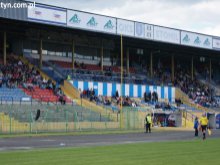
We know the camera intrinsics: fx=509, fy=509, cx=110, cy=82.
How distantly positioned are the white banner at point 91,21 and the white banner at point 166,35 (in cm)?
→ 715

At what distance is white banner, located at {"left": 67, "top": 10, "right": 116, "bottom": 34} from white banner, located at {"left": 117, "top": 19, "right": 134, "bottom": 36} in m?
0.81

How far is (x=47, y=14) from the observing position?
5047 centimetres

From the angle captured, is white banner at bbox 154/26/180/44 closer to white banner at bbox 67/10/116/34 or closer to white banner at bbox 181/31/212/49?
white banner at bbox 181/31/212/49

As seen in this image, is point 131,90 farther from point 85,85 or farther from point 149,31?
point 149,31

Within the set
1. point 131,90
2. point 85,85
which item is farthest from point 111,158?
point 131,90

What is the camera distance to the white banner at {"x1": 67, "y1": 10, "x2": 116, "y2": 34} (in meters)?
52.9

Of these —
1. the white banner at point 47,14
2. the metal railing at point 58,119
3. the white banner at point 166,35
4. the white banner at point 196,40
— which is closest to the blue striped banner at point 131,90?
the white banner at point 166,35

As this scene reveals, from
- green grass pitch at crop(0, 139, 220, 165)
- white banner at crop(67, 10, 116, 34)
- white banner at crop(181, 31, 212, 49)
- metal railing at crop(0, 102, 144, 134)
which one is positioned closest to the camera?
green grass pitch at crop(0, 139, 220, 165)

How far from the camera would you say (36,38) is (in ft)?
189

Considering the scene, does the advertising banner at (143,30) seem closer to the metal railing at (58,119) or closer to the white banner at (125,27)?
the white banner at (125,27)

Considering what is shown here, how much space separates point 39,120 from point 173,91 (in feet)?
104

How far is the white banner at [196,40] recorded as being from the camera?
218 ft

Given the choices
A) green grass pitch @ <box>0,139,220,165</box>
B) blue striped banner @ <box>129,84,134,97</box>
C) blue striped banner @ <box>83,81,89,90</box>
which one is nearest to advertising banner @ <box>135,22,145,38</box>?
blue striped banner @ <box>129,84,134,97</box>

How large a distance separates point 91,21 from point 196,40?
1918 centimetres
